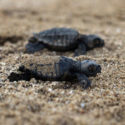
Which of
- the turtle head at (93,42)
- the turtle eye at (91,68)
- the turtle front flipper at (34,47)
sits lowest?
the turtle front flipper at (34,47)

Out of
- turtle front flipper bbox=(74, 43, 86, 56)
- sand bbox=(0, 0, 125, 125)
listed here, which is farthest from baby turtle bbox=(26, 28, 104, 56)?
sand bbox=(0, 0, 125, 125)

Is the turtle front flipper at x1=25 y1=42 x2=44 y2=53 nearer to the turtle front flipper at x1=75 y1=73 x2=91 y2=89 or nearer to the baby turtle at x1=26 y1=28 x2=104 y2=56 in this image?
the baby turtle at x1=26 y1=28 x2=104 y2=56

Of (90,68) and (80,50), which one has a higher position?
(90,68)

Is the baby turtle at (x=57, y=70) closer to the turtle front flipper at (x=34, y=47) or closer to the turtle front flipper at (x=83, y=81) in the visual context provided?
the turtle front flipper at (x=83, y=81)

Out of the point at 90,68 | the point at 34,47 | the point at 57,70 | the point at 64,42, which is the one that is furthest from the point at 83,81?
the point at 34,47

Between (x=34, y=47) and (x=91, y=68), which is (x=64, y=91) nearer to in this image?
(x=91, y=68)

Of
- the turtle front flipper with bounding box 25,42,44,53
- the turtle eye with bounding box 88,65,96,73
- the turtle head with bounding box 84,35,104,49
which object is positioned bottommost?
the turtle front flipper with bounding box 25,42,44,53

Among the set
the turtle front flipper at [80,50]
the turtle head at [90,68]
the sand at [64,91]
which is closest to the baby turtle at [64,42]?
the turtle front flipper at [80,50]
